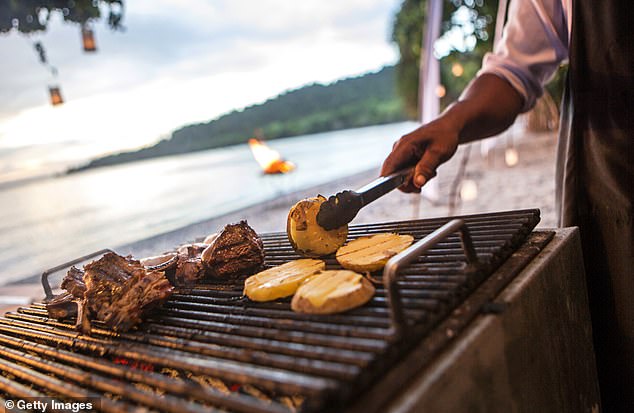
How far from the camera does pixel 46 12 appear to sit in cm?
669

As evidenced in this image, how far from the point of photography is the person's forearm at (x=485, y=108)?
2.97 meters

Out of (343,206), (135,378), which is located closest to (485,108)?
(343,206)

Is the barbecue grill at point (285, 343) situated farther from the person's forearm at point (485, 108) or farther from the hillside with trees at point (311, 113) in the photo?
the hillside with trees at point (311, 113)

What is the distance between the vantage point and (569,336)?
6.98ft

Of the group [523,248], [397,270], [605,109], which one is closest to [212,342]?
[397,270]

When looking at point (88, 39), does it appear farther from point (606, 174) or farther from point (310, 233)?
point (606, 174)

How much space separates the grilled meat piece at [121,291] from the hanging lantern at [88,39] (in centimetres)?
670

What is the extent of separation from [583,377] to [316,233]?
150 cm

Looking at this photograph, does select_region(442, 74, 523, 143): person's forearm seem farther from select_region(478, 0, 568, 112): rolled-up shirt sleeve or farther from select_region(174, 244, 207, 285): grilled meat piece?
select_region(174, 244, 207, 285): grilled meat piece

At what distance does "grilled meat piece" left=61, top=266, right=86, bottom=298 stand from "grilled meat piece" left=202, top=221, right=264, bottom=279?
0.68m

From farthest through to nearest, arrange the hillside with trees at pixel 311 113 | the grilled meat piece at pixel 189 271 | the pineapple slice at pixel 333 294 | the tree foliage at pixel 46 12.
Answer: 1. the hillside with trees at pixel 311 113
2. the tree foliage at pixel 46 12
3. the grilled meat piece at pixel 189 271
4. the pineapple slice at pixel 333 294

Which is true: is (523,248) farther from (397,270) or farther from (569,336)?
(397,270)
